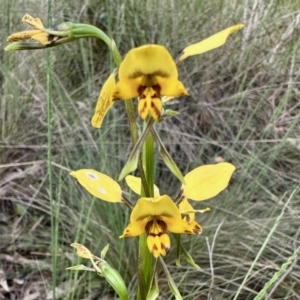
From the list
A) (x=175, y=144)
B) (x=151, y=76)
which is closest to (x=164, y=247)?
(x=151, y=76)

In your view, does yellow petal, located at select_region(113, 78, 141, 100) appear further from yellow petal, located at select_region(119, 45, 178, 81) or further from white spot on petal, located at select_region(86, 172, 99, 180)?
white spot on petal, located at select_region(86, 172, 99, 180)

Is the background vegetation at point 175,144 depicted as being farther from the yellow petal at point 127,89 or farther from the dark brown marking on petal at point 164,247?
the yellow petal at point 127,89

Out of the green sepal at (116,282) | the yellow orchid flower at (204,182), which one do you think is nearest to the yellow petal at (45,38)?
the yellow orchid flower at (204,182)

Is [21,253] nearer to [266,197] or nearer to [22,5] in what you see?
[266,197]

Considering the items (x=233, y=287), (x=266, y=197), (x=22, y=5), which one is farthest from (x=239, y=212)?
(x=22, y=5)

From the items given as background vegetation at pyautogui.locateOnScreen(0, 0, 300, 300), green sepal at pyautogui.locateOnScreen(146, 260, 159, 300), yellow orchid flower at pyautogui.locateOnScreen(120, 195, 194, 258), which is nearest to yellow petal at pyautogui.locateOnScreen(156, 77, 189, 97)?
yellow orchid flower at pyautogui.locateOnScreen(120, 195, 194, 258)

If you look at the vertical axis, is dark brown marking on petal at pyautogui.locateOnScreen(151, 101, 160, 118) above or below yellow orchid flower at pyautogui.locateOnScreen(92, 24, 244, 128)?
below
